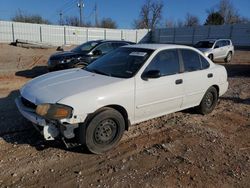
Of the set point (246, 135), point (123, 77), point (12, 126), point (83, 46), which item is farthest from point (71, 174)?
point (83, 46)

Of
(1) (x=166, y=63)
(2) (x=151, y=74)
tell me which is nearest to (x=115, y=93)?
(2) (x=151, y=74)

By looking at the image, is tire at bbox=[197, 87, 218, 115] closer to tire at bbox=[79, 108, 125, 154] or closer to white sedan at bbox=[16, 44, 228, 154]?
white sedan at bbox=[16, 44, 228, 154]

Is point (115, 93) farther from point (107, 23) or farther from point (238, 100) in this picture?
point (107, 23)

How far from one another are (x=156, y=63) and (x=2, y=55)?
17771 millimetres

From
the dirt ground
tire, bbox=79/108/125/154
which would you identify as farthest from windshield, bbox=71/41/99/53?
tire, bbox=79/108/125/154

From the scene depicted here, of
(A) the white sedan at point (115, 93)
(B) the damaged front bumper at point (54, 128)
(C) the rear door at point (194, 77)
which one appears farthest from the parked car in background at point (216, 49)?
(B) the damaged front bumper at point (54, 128)

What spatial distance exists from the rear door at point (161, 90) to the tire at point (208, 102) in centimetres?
88

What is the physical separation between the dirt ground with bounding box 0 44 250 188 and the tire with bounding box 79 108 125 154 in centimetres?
15

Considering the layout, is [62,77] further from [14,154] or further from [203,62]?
[203,62]

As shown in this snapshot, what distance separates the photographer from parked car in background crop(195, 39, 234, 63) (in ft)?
53.3

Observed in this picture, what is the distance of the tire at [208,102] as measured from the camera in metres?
5.77

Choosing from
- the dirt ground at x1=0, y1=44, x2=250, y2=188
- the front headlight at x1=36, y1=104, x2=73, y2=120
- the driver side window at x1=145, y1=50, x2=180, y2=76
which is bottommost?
the dirt ground at x1=0, y1=44, x2=250, y2=188

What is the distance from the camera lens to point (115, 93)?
13.1 ft

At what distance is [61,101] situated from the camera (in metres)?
3.58
